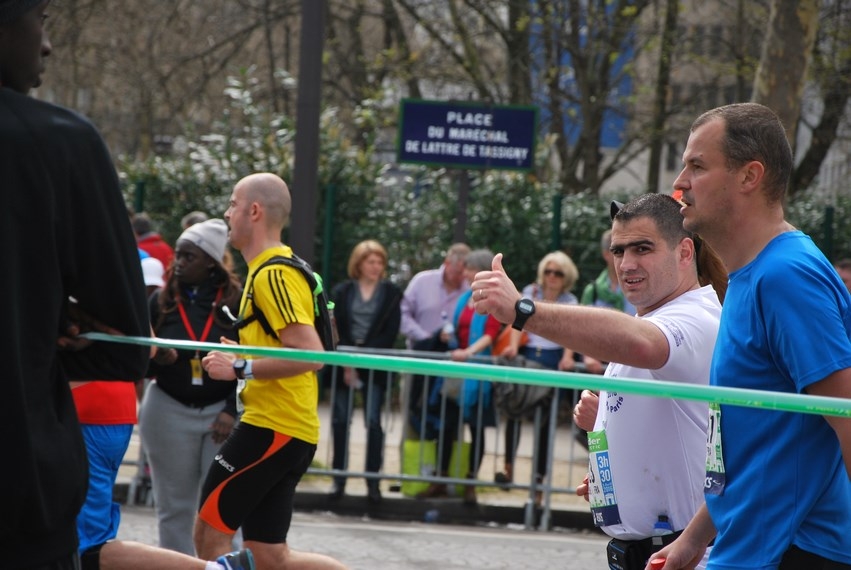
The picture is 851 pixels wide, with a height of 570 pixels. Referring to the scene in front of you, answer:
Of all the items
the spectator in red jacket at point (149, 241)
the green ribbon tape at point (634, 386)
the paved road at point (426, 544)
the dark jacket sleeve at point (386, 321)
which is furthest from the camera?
the spectator in red jacket at point (149, 241)

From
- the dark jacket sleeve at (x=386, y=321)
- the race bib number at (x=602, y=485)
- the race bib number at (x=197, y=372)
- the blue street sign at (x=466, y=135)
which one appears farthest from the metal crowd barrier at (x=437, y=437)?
the race bib number at (x=602, y=485)

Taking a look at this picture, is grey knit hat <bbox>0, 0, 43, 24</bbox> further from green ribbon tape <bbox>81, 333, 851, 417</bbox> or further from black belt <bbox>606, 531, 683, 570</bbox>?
black belt <bbox>606, 531, 683, 570</bbox>

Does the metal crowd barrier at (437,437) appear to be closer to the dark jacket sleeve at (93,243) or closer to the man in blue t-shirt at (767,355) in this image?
the man in blue t-shirt at (767,355)

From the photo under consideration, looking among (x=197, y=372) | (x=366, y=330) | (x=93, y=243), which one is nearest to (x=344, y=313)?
(x=366, y=330)

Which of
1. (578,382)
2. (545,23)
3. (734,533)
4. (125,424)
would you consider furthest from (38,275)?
(545,23)

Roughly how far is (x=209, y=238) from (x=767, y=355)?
403 centimetres

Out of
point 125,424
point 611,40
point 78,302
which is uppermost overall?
point 611,40

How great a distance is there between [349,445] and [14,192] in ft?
25.1

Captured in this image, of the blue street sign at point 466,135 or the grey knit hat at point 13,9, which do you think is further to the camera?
the blue street sign at point 466,135

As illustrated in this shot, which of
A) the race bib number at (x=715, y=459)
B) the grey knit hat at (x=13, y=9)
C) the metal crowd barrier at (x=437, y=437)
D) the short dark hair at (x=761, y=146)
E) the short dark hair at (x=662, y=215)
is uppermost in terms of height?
A: the grey knit hat at (x=13, y=9)

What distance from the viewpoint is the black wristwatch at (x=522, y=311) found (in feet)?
9.74

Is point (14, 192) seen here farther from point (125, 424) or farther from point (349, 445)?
point (349, 445)

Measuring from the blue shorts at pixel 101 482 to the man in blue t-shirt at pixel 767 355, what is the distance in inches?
107

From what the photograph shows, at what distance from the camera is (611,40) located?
19.4 meters
